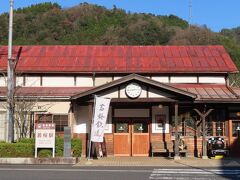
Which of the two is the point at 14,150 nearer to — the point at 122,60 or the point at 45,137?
the point at 45,137

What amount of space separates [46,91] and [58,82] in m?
1.30

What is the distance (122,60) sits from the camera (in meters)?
25.4

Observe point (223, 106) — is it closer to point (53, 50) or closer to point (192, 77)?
point (192, 77)

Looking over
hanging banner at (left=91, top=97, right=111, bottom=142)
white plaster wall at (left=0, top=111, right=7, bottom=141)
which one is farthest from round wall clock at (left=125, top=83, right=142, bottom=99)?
white plaster wall at (left=0, top=111, right=7, bottom=141)

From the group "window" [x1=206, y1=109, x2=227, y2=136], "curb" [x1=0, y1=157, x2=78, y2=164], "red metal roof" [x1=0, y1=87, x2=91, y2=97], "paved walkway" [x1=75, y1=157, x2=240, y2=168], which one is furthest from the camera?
"red metal roof" [x1=0, y1=87, x2=91, y2=97]

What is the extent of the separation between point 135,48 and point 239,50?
3817cm

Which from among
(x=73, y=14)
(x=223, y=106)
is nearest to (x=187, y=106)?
(x=223, y=106)

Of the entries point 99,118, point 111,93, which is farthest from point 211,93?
point 99,118

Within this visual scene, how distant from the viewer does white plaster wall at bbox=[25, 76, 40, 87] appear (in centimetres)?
2405

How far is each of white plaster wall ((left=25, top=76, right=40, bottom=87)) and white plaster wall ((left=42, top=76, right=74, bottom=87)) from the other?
1.09 ft

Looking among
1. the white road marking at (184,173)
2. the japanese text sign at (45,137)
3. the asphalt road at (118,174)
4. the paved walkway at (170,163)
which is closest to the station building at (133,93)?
the japanese text sign at (45,137)

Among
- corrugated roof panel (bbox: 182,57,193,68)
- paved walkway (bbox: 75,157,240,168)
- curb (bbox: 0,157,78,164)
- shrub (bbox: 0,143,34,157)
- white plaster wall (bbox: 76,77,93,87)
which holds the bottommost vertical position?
paved walkway (bbox: 75,157,240,168)

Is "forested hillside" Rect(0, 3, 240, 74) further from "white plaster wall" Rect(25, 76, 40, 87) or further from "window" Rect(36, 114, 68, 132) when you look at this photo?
"window" Rect(36, 114, 68, 132)

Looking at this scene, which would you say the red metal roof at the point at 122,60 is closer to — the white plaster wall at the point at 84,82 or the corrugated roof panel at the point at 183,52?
the corrugated roof panel at the point at 183,52
